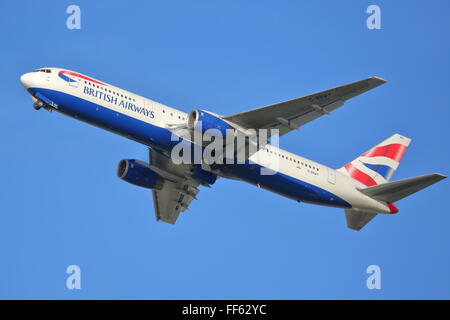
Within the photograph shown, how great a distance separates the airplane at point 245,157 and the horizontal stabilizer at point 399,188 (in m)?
0.07

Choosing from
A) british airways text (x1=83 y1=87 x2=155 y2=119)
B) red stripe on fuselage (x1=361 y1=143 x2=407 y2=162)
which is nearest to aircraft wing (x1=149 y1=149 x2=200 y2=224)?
british airways text (x1=83 y1=87 x2=155 y2=119)

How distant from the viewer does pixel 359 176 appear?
53.2 m

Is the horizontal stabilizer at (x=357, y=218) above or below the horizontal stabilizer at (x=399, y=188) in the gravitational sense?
below

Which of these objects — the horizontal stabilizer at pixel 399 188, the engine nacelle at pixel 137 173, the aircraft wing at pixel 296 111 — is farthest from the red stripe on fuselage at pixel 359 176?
the engine nacelle at pixel 137 173

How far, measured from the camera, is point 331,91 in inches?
1724

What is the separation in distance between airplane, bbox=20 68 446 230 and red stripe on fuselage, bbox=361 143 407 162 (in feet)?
0.23

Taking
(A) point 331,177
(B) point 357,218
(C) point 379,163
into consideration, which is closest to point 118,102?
(A) point 331,177

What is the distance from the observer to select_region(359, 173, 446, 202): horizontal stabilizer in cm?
4631

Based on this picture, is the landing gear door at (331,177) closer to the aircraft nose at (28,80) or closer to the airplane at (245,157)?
the airplane at (245,157)

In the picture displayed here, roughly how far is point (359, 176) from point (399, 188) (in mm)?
4353

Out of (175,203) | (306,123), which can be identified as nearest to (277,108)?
(306,123)

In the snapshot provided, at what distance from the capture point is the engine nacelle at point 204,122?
45.1m

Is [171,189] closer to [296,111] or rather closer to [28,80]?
[296,111]

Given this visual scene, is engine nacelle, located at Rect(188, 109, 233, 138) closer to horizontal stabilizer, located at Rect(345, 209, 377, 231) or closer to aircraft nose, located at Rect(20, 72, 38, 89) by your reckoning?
aircraft nose, located at Rect(20, 72, 38, 89)
